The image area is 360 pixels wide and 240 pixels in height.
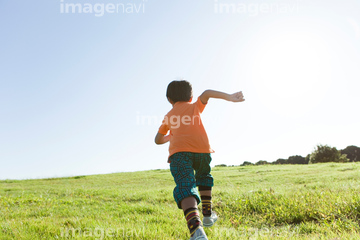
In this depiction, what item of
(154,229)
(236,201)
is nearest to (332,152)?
(236,201)

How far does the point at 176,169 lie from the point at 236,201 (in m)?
3.77

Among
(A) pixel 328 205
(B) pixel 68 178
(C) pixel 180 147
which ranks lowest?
(B) pixel 68 178

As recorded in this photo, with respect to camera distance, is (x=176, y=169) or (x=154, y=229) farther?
(x=154, y=229)

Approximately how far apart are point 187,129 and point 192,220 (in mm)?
1177

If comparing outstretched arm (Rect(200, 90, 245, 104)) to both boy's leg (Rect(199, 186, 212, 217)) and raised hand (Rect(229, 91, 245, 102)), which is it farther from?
boy's leg (Rect(199, 186, 212, 217))

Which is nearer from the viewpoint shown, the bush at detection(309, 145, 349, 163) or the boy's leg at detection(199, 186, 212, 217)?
the boy's leg at detection(199, 186, 212, 217)

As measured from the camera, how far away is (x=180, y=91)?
13.0 ft

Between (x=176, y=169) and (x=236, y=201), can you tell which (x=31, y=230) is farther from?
(x=236, y=201)

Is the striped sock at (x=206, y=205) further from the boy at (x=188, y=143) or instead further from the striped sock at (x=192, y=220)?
the striped sock at (x=192, y=220)

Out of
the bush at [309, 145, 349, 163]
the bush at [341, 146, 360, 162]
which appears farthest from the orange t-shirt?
the bush at [341, 146, 360, 162]

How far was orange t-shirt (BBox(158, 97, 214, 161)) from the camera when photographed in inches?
142

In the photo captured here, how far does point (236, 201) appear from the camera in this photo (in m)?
6.75

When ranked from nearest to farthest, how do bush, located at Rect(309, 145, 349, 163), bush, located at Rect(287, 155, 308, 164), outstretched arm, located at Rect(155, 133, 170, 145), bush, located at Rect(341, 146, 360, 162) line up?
1. outstretched arm, located at Rect(155, 133, 170, 145)
2. bush, located at Rect(309, 145, 349, 163)
3. bush, located at Rect(287, 155, 308, 164)
4. bush, located at Rect(341, 146, 360, 162)

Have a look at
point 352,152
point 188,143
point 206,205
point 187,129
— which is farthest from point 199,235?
point 352,152
